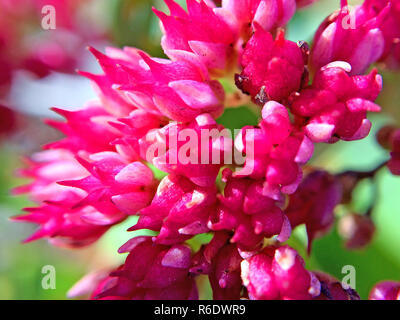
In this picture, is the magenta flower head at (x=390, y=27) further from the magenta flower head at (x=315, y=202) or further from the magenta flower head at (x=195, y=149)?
the magenta flower head at (x=195, y=149)

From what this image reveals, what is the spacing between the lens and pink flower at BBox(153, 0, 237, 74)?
3.39ft

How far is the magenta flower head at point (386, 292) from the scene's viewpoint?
1.05 m

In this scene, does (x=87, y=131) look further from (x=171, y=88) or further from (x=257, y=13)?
(x=257, y=13)

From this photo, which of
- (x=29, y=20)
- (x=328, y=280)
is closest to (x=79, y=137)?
(x=328, y=280)

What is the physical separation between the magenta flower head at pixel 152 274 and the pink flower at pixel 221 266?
0.12 feet

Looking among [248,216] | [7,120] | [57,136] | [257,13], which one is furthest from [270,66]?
[7,120]

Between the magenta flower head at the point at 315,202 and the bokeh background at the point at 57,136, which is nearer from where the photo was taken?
the magenta flower head at the point at 315,202

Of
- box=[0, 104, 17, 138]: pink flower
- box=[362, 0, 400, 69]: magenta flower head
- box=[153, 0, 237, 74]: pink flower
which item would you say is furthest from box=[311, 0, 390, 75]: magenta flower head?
box=[0, 104, 17, 138]: pink flower

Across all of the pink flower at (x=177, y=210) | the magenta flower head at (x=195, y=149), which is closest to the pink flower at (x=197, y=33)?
the magenta flower head at (x=195, y=149)

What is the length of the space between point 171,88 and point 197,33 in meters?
0.14

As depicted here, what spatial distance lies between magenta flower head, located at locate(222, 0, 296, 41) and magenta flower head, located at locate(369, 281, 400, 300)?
0.58m

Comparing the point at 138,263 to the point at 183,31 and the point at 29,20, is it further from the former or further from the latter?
the point at 29,20

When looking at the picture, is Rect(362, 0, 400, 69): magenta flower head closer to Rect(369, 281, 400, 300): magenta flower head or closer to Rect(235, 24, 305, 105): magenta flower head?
Rect(235, 24, 305, 105): magenta flower head

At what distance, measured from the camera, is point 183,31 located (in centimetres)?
105
